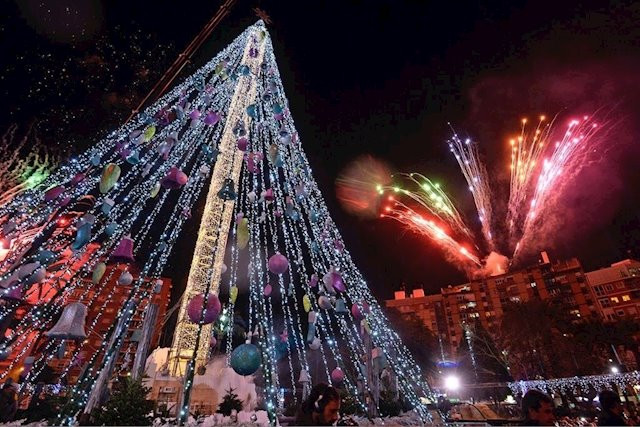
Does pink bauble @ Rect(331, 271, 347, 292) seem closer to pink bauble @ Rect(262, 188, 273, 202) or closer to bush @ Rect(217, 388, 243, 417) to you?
pink bauble @ Rect(262, 188, 273, 202)

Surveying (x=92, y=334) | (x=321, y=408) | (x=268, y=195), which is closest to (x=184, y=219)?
(x=268, y=195)

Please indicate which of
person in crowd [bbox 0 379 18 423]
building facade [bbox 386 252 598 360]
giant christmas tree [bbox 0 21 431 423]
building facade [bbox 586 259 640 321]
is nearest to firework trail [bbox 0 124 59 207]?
giant christmas tree [bbox 0 21 431 423]

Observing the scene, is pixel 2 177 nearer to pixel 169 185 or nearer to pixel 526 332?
pixel 169 185

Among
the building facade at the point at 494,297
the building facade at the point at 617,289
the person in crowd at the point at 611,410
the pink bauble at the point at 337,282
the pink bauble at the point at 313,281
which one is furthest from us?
the building facade at the point at 494,297

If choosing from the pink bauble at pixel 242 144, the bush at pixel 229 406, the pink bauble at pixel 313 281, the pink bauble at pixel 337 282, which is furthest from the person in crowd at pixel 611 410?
the pink bauble at pixel 242 144

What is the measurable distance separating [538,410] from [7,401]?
9.39m

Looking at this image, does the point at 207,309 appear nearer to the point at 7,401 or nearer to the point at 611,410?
the point at 7,401

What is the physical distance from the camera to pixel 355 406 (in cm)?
1053

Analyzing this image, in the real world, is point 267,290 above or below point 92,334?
below

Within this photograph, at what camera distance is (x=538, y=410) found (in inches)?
150

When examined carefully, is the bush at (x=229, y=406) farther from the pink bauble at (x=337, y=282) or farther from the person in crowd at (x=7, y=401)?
the person in crowd at (x=7, y=401)

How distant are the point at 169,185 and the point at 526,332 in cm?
3264

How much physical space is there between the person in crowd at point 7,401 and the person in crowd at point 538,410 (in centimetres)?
919

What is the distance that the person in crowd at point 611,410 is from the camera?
4.35 m
